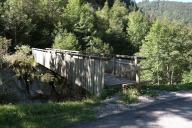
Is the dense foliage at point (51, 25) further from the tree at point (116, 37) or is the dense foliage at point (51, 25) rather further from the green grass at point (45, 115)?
the green grass at point (45, 115)

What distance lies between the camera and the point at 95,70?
14273mm

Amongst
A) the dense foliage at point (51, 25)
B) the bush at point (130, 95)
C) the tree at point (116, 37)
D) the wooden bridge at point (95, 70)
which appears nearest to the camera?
the bush at point (130, 95)

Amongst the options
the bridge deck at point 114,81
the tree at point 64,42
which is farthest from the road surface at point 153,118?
the tree at point 64,42

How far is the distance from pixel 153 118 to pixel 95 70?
16.9 ft

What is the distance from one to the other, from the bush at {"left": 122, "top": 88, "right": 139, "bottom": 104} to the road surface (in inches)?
26.9

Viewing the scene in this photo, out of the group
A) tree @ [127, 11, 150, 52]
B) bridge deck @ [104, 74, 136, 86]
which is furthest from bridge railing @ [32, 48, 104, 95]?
tree @ [127, 11, 150, 52]

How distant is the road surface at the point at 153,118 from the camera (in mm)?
8805

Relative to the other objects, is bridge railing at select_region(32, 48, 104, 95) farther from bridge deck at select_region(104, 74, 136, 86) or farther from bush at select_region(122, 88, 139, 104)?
bush at select_region(122, 88, 139, 104)

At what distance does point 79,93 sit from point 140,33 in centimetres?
5873

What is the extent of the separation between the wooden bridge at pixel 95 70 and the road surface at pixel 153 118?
10.1ft

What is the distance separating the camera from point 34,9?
143 ft

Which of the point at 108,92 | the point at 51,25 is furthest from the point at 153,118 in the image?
the point at 51,25

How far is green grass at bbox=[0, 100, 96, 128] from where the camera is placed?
860 centimetres

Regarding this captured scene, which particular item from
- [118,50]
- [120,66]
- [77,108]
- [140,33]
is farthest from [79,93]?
[140,33]
